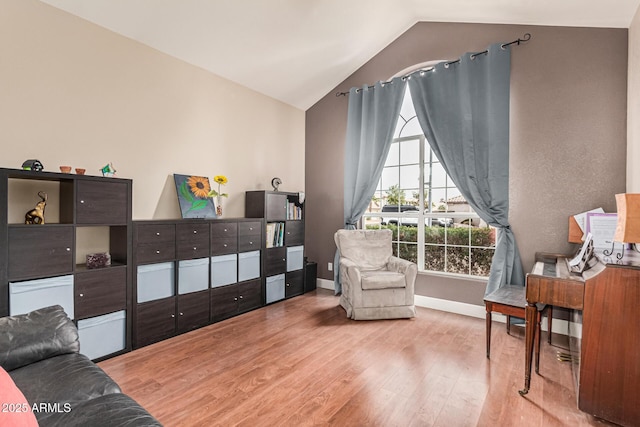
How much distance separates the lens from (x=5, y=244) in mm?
2143

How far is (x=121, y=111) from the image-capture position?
304 centimetres

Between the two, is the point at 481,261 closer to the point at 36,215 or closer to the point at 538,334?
the point at 538,334

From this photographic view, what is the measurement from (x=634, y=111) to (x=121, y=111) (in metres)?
4.35

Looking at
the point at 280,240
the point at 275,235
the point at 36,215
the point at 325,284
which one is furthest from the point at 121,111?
the point at 325,284

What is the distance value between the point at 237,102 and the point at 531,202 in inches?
139

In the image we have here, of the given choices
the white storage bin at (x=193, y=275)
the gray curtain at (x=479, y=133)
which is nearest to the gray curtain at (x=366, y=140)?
the gray curtain at (x=479, y=133)

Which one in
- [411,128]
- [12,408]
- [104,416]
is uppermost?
[411,128]

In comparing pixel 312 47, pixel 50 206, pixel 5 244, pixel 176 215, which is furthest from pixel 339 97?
pixel 5 244

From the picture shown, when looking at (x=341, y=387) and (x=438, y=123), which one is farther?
(x=438, y=123)

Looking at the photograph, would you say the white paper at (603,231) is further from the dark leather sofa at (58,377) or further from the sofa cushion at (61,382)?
the sofa cushion at (61,382)

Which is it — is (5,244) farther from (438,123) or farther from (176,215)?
(438,123)

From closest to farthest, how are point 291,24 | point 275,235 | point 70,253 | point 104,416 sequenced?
1. point 104,416
2. point 70,253
3. point 291,24
4. point 275,235

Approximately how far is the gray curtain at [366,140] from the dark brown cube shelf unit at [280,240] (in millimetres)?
571

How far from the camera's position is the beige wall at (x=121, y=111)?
8.11ft
